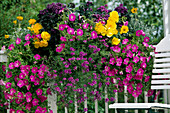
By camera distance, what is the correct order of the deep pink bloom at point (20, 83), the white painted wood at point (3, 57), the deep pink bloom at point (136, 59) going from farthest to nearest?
1. the deep pink bloom at point (136, 59)
2. the white painted wood at point (3, 57)
3. the deep pink bloom at point (20, 83)

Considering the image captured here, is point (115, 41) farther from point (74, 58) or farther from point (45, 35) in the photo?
point (45, 35)

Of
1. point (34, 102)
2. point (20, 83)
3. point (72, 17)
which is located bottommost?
point (34, 102)

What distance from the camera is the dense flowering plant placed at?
2.74 meters

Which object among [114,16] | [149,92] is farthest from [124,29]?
[149,92]

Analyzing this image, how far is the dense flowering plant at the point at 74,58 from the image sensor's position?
274 cm

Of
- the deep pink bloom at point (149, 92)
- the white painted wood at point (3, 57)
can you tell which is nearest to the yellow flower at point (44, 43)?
the white painted wood at point (3, 57)

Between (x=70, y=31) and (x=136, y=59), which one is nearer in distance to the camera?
(x=70, y=31)

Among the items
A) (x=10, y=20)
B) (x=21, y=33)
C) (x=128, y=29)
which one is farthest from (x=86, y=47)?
(x=10, y=20)

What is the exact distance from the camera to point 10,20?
12.9 ft

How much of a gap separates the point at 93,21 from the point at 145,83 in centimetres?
88

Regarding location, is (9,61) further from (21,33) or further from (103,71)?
(103,71)

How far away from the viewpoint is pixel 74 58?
2668mm

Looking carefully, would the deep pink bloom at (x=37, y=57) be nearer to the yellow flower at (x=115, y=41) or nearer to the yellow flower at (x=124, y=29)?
the yellow flower at (x=115, y=41)

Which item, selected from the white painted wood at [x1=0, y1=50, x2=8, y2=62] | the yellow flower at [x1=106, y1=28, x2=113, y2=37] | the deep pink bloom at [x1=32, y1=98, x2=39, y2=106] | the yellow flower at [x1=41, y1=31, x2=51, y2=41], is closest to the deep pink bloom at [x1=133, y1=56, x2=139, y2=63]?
the yellow flower at [x1=106, y1=28, x2=113, y2=37]
